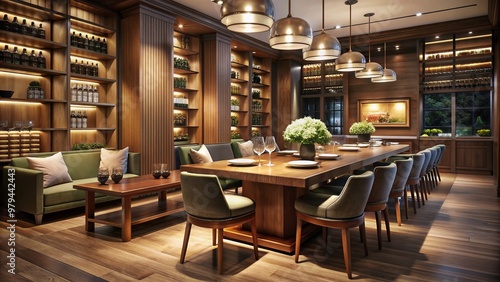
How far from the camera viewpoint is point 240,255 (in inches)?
112

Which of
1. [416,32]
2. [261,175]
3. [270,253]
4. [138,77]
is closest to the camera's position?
[261,175]

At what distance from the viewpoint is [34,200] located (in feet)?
12.1

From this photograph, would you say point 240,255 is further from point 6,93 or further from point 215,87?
point 215,87

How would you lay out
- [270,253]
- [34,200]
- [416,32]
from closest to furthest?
[270,253], [34,200], [416,32]

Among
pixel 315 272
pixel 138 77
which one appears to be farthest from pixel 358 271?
pixel 138 77

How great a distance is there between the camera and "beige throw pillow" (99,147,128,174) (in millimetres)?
4781

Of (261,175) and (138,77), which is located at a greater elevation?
(138,77)

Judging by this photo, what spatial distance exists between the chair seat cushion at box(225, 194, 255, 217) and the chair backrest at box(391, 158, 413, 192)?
1.57 metres

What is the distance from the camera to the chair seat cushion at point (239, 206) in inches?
102

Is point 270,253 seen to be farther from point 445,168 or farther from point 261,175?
point 445,168

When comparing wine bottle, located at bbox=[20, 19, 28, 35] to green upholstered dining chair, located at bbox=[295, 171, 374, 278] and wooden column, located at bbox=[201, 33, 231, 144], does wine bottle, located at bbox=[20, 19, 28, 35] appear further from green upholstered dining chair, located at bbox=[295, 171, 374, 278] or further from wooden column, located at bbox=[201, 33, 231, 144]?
green upholstered dining chair, located at bbox=[295, 171, 374, 278]

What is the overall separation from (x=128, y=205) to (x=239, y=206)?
49.5 inches

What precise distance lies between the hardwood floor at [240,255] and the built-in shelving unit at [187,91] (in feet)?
9.33

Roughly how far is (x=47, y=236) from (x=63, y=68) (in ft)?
7.76
